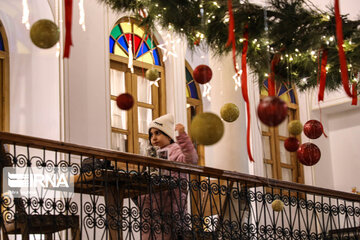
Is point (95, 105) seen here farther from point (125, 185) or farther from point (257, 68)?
point (257, 68)

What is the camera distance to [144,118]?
9.12 m

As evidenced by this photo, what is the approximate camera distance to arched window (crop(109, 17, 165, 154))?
343 inches

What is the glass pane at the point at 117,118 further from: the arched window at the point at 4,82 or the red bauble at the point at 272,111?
the red bauble at the point at 272,111

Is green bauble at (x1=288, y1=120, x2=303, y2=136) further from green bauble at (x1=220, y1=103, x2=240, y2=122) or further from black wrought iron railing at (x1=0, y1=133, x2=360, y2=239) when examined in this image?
black wrought iron railing at (x1=0, y1=133, x2=360, y2=239)

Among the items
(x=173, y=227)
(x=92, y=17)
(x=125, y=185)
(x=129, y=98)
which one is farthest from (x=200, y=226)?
(x=92, y=17)

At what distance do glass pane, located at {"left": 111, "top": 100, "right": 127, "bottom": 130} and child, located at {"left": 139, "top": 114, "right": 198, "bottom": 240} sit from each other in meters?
2.93

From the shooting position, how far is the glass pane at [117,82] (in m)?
Result: 8.77

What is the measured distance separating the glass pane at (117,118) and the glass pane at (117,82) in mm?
166

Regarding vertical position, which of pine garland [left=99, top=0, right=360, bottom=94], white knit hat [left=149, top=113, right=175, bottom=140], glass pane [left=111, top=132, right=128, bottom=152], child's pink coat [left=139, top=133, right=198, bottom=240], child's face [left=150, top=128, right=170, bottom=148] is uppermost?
glass pane [left=111, top=132, right=128, bottom=152]

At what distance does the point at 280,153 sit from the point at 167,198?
5905mm

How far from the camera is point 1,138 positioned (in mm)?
4445

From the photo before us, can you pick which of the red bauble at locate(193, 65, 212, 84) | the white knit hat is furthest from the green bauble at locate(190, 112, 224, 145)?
the white knit hat

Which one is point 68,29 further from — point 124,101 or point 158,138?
point 158,138

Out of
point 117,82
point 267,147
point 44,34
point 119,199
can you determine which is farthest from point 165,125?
point 267,147
